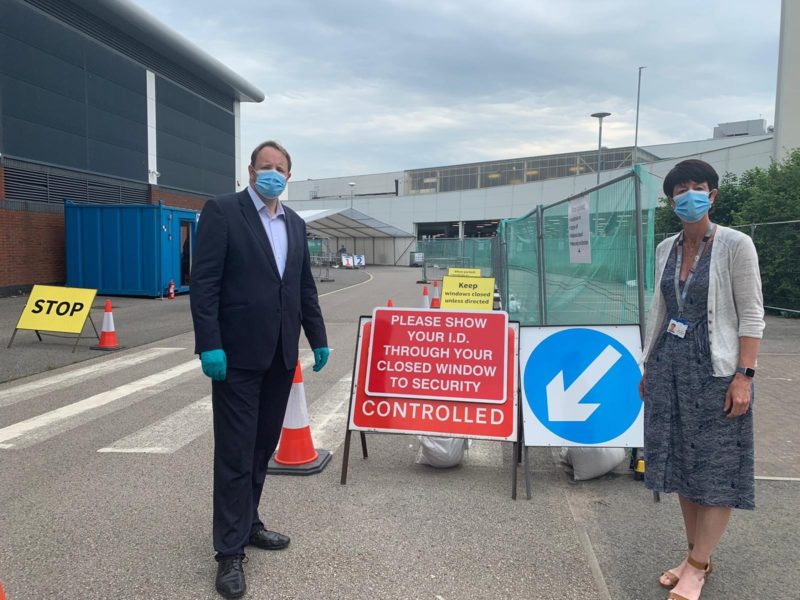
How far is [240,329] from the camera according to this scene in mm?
3064

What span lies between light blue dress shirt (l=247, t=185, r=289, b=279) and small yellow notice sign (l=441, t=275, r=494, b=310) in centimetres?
819

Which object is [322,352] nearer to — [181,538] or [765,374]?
[181,538]

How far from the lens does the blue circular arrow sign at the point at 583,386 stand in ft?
14.2

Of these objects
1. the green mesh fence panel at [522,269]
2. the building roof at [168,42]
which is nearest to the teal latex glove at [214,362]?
the green mesh fence panel at [522,269]

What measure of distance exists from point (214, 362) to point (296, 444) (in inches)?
76.4

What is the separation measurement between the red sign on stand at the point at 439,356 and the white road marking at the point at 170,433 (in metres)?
1.89

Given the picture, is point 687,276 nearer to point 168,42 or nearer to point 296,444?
point 296,444

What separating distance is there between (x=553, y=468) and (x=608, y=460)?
1.55 feet

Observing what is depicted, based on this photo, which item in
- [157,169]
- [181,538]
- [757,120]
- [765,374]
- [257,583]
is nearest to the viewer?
[257,583]

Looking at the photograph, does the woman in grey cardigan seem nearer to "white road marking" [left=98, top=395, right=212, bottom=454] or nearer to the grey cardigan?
the grey cardigan

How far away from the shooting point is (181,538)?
354 centimetres

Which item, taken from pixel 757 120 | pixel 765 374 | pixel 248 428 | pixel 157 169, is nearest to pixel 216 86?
pixel 157 169

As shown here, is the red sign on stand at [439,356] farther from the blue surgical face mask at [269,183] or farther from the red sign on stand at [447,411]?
the blue surgical face mask at [269,183]

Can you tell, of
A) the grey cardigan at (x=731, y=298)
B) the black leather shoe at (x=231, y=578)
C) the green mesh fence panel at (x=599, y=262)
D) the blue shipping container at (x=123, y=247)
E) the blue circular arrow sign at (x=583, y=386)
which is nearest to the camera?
the grey cardigan at (x=731, y=298)
